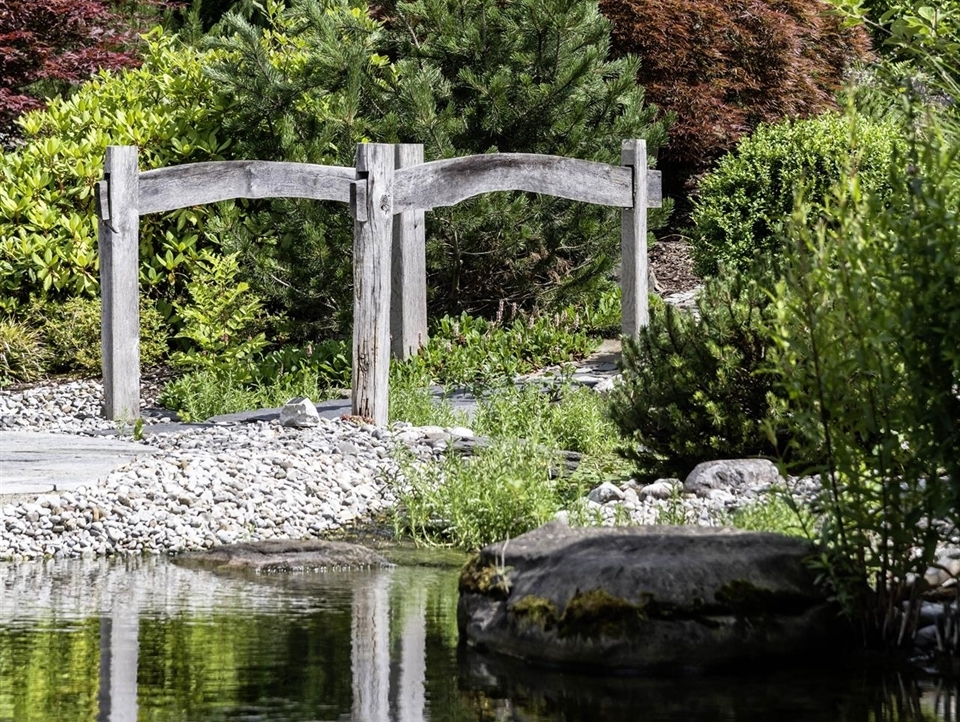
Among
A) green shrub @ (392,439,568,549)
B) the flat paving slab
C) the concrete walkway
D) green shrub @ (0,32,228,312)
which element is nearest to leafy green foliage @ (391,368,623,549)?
green shrub @ (392,439,568,549)

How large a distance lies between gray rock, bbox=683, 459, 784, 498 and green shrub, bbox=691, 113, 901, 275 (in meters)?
5.64

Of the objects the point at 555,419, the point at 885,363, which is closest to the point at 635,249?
the point at 555,419

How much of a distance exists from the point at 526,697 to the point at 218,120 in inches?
376

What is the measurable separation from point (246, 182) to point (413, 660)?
20.5 ft

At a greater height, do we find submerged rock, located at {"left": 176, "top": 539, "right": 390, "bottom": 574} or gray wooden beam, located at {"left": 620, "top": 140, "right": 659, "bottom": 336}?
gray wooden beam, located at {"left": 620, "top": 140, "right": 659, "bottom": 336}

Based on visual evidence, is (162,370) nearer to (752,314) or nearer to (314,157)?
(314,157)

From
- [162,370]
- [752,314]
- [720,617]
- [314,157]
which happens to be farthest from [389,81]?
[720,617]

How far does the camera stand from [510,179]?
10961mm

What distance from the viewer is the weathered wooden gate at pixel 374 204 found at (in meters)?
9.69

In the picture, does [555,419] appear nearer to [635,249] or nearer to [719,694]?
[635,249]

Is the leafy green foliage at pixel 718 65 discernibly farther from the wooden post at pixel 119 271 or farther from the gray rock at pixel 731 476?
the gray rock at pixel 731 476

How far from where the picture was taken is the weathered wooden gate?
969cm

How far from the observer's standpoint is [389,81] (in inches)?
518

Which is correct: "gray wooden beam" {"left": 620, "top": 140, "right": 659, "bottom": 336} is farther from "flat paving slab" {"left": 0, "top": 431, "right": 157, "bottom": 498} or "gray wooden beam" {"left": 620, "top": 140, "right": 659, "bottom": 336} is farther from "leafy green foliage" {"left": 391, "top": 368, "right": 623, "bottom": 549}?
"flat paving slab" {"left": 0, "top": 431, "right": 157, "bottom": 498}
